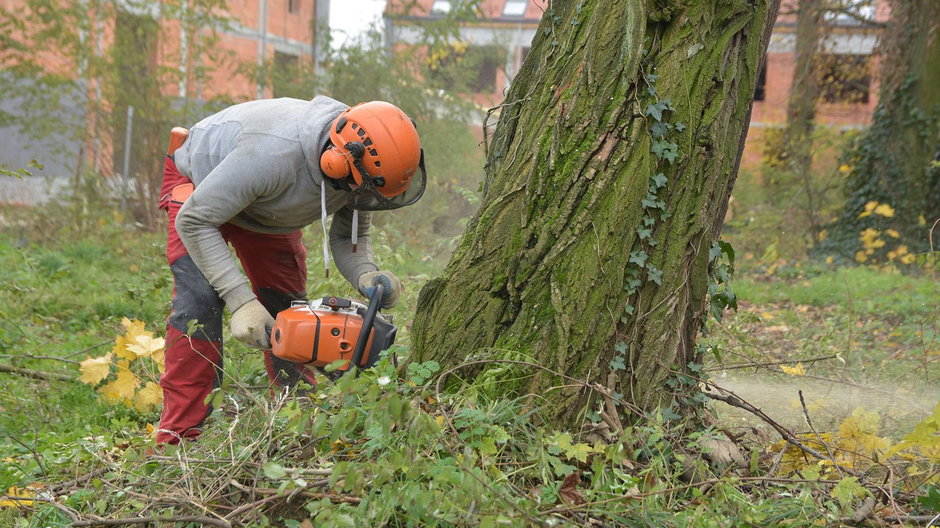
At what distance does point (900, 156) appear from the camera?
1063cm

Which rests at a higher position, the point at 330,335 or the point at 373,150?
the point at 373,150

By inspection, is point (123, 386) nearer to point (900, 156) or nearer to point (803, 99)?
point (900, 156)

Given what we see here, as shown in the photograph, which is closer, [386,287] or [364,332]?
[364,332]

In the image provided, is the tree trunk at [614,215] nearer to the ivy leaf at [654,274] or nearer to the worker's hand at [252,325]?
the ivy leaf at [654,274]

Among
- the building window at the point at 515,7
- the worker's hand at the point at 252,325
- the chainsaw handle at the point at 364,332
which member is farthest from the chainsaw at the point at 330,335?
the building window at the point at 515,7

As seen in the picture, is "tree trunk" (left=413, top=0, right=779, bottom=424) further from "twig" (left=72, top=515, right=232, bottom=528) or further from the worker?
"twig" (left=72, top=515, right=232, bottom=528)

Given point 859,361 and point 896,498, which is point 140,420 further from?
point 859,361

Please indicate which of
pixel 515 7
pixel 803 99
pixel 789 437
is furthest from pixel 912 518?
pixel 515 7

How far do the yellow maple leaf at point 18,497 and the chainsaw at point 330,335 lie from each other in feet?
3.20

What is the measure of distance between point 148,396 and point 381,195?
159 centimetres

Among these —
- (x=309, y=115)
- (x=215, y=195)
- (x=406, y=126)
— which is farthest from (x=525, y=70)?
(x=215, y=195)

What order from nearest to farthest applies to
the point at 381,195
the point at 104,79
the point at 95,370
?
the point at 381,195 < the point at 95,370 < the point at 104,79

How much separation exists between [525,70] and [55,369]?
3.29m

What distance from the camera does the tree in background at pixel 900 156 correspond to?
1040cm
